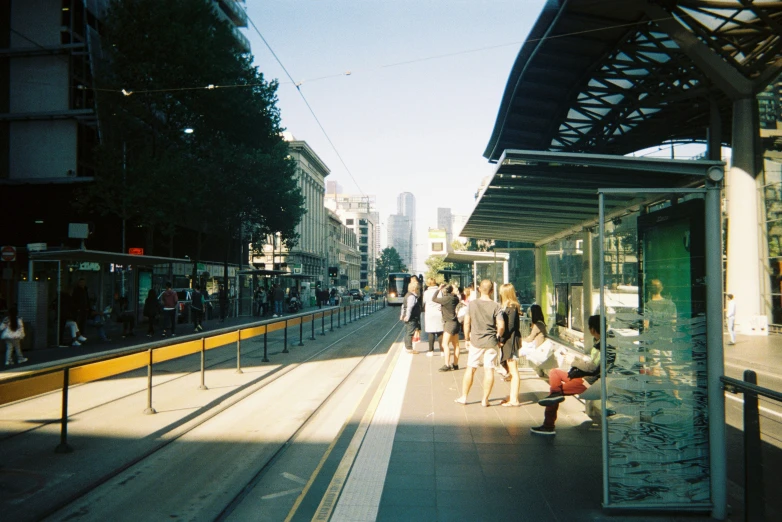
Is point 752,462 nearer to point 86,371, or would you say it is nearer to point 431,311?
point 86,371

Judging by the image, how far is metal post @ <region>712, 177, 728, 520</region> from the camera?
4629 millimetres

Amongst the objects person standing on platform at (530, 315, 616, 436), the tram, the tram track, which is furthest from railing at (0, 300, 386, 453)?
the tram

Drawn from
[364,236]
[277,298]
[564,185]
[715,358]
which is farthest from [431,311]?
[364,236]

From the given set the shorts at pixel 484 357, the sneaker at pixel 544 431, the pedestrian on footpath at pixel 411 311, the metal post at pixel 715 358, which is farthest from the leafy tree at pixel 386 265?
the metal post at pixel 715 358

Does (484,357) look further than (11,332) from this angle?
No

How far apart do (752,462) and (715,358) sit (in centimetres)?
95

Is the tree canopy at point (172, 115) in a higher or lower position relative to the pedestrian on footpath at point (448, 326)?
higher

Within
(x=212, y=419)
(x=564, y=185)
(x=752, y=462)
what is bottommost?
(x=212, y=419)

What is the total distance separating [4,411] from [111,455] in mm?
3400

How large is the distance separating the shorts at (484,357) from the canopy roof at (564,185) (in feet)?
6.74

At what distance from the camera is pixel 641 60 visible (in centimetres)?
2611

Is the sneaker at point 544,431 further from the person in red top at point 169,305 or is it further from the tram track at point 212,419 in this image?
the person in red top at point 169,305

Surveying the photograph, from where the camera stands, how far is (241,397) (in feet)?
32.7

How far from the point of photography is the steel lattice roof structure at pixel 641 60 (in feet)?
73.2
